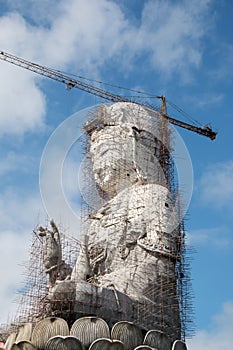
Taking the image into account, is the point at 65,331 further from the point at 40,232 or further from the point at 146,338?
the point at 40,232

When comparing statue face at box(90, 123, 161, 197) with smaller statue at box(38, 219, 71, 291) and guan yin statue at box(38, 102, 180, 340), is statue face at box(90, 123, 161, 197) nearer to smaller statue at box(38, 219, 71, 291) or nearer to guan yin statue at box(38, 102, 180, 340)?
guan yin statue at box(38, 102, 180, 340)

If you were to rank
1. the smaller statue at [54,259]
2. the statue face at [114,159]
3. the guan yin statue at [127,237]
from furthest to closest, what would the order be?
Answer: the statue face at [114,159], the smaller statue at [54,259], the guan yin statue at [127,237]

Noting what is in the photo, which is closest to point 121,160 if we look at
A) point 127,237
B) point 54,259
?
point 127,237

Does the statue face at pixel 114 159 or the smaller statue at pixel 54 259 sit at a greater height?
the statue face at pixel 114 159

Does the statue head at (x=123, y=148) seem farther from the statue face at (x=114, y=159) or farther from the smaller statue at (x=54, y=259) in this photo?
the smaller statue at (x=54, y=259)

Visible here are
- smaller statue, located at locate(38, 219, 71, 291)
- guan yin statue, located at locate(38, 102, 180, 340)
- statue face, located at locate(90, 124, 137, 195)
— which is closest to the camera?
guan yin statue, located at locate(38, 102, 180, 340)

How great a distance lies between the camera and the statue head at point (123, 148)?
19.3 metres

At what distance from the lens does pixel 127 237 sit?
17.4 meters

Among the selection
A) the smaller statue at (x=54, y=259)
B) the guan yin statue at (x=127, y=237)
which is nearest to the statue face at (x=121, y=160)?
the guan yin statue at (x=127, y=237)

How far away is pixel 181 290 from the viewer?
16922 millimetres

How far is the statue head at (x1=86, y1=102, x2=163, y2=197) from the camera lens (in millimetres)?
19297

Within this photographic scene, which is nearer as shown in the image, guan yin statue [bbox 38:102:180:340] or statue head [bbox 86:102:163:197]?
guan yin statue [bbox 38:102:180:340]

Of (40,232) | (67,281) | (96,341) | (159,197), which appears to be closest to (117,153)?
(159,197)

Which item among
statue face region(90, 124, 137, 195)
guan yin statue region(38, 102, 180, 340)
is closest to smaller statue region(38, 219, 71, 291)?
guan yin statue region(38, 102, 180, 340)
